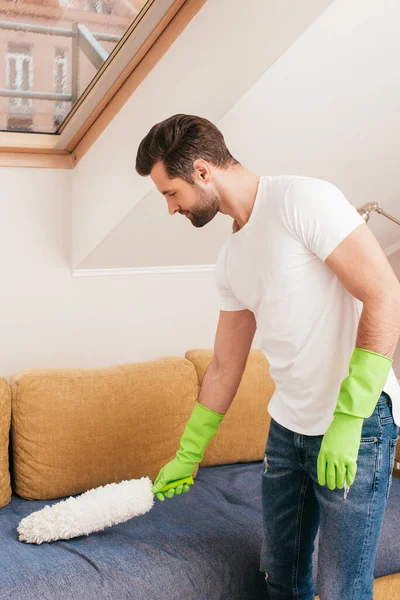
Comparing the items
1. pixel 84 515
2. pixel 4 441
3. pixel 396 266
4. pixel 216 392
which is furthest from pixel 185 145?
pixel 396 266

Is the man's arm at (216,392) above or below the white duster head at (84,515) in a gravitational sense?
above

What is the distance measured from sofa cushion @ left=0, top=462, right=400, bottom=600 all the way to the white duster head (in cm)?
3

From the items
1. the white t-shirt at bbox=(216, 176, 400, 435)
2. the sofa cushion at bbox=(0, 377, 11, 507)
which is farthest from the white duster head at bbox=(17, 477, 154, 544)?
the white t-shirt at bbox=(216, 176, 400, 435)

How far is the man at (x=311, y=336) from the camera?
138 centimetres

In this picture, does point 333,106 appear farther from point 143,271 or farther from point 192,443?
point 192,443

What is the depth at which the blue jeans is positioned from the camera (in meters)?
1.44

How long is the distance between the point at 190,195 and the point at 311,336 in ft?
1.31

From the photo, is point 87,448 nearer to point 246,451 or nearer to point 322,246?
point 246,451

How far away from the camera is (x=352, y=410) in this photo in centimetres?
136

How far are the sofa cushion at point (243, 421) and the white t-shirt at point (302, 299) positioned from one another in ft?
3.29

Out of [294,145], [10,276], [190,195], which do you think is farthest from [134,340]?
[190,195]

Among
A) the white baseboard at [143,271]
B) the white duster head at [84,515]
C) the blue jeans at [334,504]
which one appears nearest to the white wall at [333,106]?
the white baseboard at [143,271]

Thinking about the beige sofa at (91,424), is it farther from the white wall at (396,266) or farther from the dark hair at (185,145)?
the white wall at (396,266)

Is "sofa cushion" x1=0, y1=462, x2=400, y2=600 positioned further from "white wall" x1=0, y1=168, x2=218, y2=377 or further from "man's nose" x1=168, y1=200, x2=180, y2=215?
"man's nose" x1=168, y1=200, x2=180, y2=215
